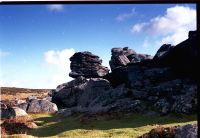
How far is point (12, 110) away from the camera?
1913 inches

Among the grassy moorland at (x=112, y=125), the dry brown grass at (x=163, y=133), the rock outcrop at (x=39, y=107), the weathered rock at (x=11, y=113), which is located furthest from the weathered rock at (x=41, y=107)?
the dry brown grass at (x=163, y=133)

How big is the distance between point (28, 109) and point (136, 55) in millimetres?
37626

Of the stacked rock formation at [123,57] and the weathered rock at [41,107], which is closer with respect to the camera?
the weathered rock at [41,107]

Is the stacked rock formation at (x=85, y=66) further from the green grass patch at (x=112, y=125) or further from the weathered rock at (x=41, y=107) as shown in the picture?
the green grass patch at (x=112, y=125)

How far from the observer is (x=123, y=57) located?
83.9 meters

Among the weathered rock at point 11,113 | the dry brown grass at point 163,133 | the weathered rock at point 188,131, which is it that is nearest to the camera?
the weathered rock at point 188,131

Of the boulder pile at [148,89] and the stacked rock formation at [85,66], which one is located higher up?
the stacked rock formation at [85,66]

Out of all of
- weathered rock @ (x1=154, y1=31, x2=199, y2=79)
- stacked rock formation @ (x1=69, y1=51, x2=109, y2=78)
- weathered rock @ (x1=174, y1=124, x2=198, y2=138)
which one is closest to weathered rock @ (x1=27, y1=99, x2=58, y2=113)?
weathered rock @ (x1=154, y1=31, x2=199, y2=79)

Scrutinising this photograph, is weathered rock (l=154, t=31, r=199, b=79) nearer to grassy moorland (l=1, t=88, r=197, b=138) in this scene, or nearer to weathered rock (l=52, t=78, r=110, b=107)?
weathered rock (l=52, t=78, r=110, b=107)

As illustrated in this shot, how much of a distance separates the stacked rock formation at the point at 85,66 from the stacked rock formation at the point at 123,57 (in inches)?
152

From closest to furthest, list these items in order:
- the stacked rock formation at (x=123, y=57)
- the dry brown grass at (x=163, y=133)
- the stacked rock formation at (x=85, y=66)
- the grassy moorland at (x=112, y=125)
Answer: the dry brown grass at (x=163, y=133) → the grassy moorland at (x=112, y=125) → the stacked rock formation at (x=123, y=57) → the stacked rock formation at (x=85, y=66)

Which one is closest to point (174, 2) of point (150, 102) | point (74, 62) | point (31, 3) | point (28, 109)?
point (31, 3)

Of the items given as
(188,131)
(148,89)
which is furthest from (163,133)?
(148,89)

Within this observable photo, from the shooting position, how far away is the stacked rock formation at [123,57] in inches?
3226
